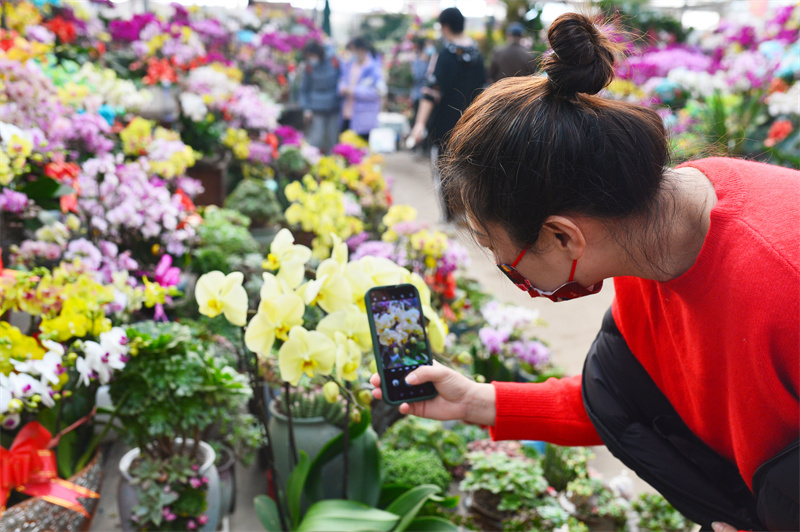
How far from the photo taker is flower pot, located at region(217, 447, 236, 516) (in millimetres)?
1693

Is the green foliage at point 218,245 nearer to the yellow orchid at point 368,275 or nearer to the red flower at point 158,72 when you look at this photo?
the red flower at point 158,72

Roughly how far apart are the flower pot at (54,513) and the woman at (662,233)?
114 centimetres

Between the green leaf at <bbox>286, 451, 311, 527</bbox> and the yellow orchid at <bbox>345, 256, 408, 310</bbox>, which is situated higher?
the yellow orchid at <bbox>345, 256, 408, 310</bbox>

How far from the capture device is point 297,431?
167cm

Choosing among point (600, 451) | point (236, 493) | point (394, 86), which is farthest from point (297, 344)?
point (394, 86)

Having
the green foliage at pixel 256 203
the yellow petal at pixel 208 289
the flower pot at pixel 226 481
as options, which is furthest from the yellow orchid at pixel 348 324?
the green foliage at pixel 256 203

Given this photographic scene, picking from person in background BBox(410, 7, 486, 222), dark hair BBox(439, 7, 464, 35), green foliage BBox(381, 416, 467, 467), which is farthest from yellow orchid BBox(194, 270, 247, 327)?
dark hair BBox(439, 7, 464, 35)

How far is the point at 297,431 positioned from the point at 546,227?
1082 mm

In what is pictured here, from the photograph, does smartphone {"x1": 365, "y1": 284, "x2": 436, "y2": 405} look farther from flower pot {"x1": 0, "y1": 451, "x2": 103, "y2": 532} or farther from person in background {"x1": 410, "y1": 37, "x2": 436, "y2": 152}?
person in background {"x1": 410, "y1": 37, "x2": 436, "y2": 152}

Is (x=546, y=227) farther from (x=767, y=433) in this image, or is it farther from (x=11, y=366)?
(x=11, y=366)

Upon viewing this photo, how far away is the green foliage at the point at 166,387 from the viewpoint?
4.42ft

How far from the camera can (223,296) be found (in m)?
1.16

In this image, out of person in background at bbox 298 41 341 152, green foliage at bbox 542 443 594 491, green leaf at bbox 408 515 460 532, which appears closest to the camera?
green leaf at bbox 408 515 460 532

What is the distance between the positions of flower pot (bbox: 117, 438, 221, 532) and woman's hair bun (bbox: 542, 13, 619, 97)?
127cm
